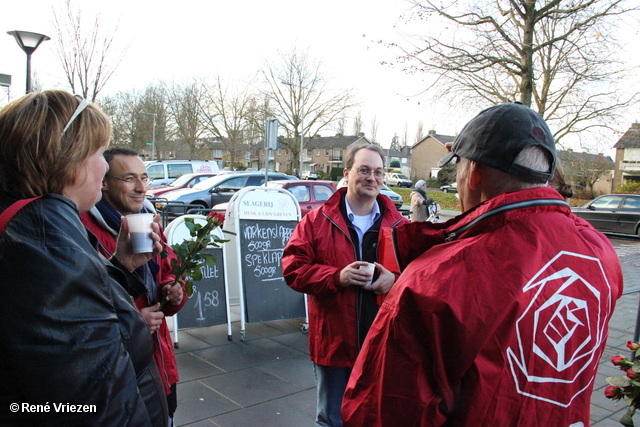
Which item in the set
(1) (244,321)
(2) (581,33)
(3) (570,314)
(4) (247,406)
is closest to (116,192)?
(4) (247,406)

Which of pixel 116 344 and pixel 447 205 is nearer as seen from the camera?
pixel 116 344

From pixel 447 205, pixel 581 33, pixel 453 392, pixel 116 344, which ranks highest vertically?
pixel 581 33

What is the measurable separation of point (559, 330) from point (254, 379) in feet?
11.1

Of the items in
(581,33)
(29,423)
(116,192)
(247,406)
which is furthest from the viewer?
(581,33)

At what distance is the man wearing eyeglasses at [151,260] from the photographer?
2174 millimetres

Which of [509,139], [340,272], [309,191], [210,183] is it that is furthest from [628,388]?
[210,183]

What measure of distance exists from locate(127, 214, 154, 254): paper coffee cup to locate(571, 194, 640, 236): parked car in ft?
60.2

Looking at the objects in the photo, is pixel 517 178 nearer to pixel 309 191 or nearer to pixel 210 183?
pixel 309 191

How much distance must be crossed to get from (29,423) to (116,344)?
0.27 meters

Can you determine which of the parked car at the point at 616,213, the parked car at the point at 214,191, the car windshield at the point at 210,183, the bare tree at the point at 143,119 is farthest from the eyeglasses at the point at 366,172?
the bare tree at the point at 143,119

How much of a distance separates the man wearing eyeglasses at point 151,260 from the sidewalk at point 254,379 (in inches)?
44.6

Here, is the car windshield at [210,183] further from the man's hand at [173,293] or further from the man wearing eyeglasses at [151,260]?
the man's hand at [173,293]

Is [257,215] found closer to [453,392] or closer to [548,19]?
[453,392]

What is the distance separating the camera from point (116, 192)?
106 inches
